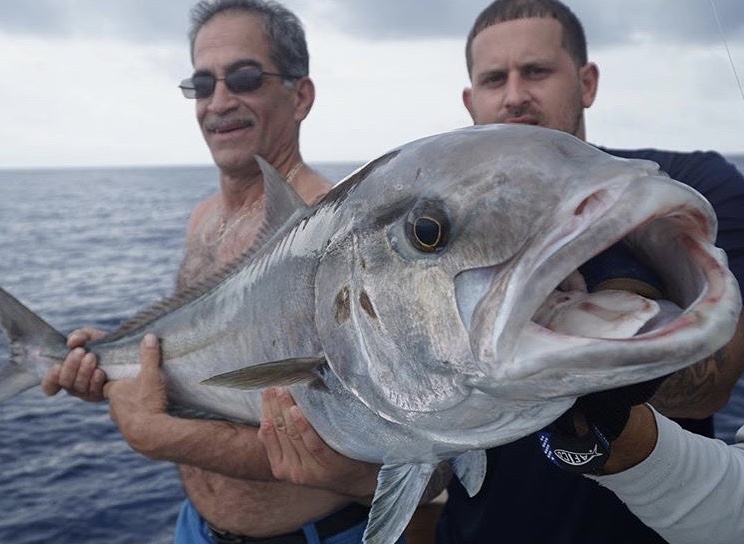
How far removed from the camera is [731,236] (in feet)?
8.77

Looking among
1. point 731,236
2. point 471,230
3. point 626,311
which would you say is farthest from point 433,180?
point 731,236

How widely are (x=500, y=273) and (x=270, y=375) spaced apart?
2.63ft

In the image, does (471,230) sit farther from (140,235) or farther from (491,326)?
(140,235)

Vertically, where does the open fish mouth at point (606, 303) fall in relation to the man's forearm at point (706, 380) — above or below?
above

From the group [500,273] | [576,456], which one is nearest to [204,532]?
[576,456]

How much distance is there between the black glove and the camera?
Result: 174cm

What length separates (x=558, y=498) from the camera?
2709 millimetres

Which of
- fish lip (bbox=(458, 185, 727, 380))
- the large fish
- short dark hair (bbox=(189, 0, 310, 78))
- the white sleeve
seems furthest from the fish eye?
short dark hair (bbox=(189, 0, 310, 78))

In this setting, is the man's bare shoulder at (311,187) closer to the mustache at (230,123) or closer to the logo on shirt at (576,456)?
the mustache at (230,123)

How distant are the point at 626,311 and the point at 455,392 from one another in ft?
1.31

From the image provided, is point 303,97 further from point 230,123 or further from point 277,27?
point 230,123

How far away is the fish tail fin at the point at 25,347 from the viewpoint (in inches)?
136

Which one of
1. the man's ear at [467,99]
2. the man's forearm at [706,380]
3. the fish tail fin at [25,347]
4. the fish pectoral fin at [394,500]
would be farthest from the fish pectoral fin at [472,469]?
the man's ear at [467,99]

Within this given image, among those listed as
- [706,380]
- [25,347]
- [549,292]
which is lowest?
[25,347]
